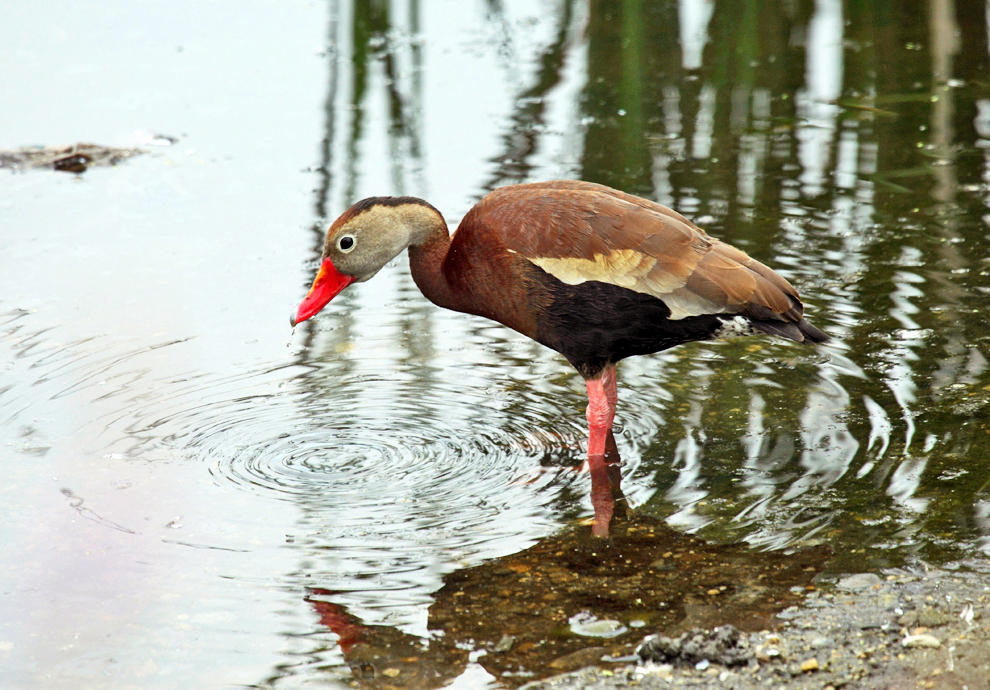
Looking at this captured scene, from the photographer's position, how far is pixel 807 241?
828 centimetres

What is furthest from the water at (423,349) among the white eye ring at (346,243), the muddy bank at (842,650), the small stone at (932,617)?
the white eye ring at (346,243)

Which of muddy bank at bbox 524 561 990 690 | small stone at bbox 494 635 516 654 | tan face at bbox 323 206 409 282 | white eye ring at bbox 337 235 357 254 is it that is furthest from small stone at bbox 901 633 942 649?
white eye ring at bbox 337 235 357 254

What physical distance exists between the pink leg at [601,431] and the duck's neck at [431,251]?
2.61 feet

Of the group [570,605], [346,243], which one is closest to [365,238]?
[346,243]

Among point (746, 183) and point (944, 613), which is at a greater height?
point (746, 183)

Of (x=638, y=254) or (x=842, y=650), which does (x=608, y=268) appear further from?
(x=842, y=650)

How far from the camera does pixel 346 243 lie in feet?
20.3

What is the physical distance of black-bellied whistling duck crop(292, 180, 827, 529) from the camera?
225 inches

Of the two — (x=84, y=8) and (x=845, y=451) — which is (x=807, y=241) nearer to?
(x=845, y=451)

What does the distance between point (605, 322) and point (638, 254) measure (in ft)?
1.14

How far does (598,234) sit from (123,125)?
6.69 meters

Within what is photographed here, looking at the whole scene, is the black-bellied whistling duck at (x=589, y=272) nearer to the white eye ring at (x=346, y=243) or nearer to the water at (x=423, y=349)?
the white eye ring at (x=346, y=243)

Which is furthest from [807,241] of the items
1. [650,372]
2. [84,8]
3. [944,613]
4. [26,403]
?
[84,8]

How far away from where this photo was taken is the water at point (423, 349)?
198 inches
